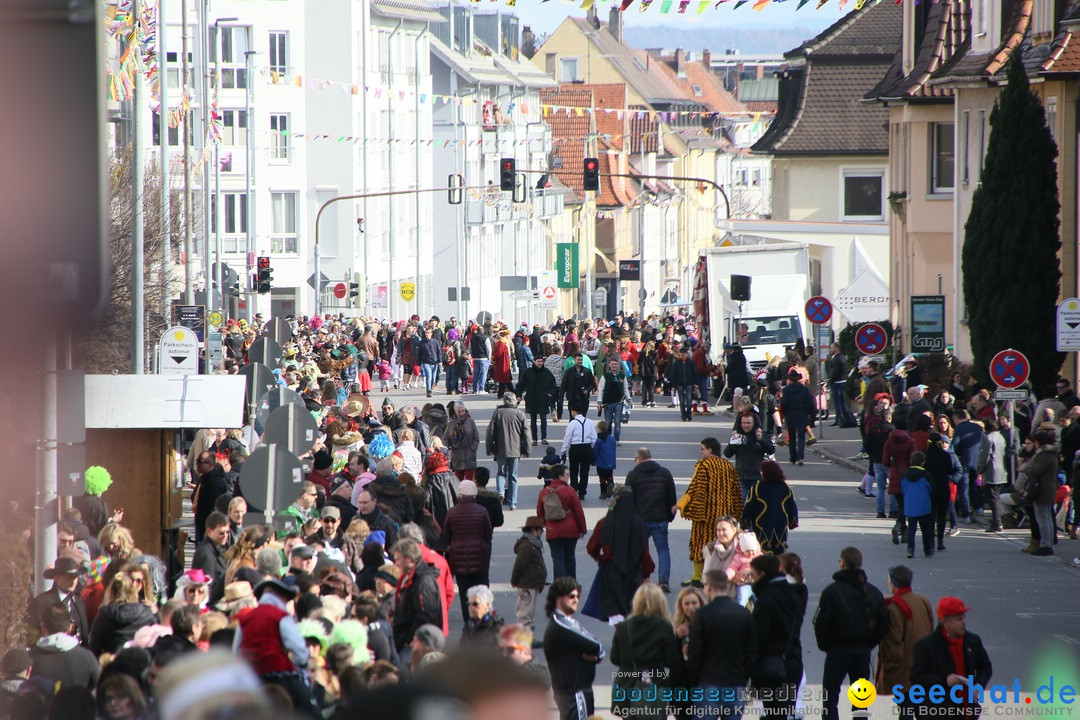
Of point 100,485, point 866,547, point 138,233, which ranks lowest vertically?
Answer: point 866,547

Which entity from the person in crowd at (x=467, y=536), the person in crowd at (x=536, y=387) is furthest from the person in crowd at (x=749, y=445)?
Answer: the person in crowd at (x=536, y=387)

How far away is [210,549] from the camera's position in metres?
12.0

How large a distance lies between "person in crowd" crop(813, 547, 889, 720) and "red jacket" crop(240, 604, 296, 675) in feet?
12.0

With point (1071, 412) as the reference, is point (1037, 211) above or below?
above

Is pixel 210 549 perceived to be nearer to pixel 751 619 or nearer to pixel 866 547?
pixel 751 619

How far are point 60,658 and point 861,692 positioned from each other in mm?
5092

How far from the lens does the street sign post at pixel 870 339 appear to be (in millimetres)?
27375

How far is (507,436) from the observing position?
2106cm

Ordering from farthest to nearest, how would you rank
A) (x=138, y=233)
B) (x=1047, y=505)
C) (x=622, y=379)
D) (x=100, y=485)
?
(x=622, y=379) < (x=138, y=233) < (x=1047, y=505) < (x=100, y=485)

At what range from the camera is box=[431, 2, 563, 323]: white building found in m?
77.2

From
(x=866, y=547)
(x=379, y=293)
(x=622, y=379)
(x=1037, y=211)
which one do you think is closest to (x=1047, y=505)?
(x=866, y=547)

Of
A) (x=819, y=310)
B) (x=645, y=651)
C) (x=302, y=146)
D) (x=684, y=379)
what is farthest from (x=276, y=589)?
(x=302, y=146)

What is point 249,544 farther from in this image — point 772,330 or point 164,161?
point 772,330

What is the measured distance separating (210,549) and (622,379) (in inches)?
670
